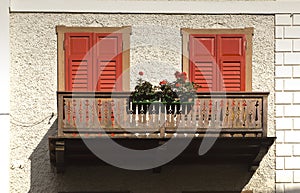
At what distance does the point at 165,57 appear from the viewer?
16.5m

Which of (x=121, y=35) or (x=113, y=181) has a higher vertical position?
(x=121, y=35)

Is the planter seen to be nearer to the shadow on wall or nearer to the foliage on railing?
the foliage on railing

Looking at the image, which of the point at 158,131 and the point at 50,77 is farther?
the point at 50,77

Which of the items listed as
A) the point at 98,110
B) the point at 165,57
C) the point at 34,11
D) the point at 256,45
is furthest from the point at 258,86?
the point at 34,11

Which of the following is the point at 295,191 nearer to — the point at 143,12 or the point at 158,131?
the point at 158,131

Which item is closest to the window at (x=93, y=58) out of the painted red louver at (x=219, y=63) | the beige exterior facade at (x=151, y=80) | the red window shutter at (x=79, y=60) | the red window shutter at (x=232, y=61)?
the red window shutter at (x=79, y=60)

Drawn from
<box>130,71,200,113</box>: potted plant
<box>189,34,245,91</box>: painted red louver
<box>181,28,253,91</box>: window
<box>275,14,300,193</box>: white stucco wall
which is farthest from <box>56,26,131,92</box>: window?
<box>275,14,300,193</box>: white stucco wall

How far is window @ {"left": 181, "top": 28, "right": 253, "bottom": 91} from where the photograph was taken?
1647 cm

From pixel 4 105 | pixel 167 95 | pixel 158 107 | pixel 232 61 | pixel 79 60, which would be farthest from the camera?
pixel 232 61

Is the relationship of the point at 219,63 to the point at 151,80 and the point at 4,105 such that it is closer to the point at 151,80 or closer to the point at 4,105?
the point at 151,80

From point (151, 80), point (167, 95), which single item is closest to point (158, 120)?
point (167, 95)

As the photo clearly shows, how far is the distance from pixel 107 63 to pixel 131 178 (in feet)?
7.35

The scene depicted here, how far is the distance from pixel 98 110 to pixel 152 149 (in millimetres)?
1199

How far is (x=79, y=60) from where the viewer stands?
53.7 feet
